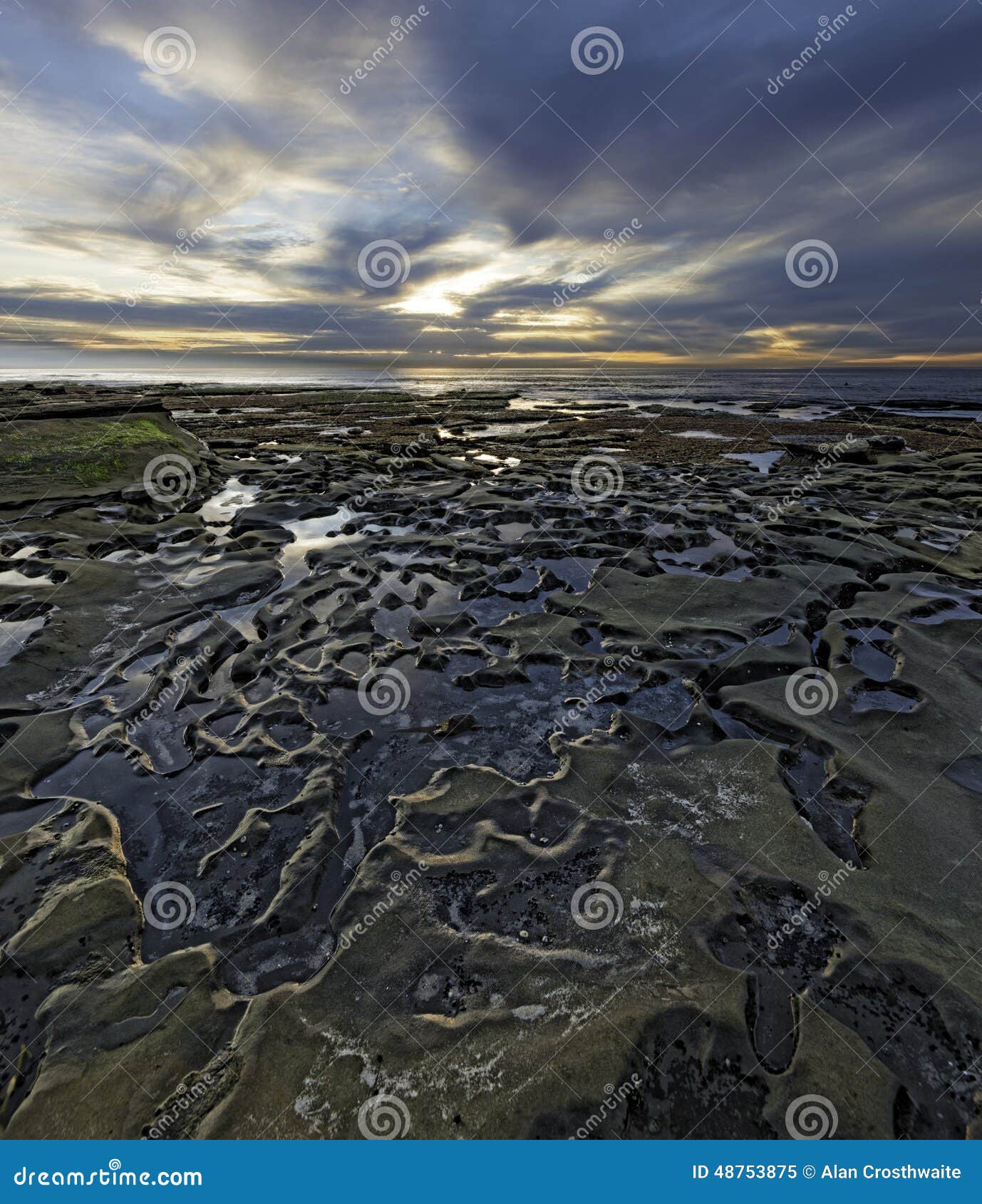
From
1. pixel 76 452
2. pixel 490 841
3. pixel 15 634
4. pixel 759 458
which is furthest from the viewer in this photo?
pixel 759 458

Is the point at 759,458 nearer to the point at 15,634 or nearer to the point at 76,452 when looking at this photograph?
the point at 15,634

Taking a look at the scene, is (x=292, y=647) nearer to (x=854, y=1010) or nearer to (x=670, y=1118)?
(x=670, y=1118)

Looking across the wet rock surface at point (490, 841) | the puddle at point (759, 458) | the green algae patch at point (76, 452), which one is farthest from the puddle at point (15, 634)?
the puddle at point (759, 458)

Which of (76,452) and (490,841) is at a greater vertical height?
(76,452)

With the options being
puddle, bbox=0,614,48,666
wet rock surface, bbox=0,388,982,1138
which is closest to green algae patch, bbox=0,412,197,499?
wet rock surface, bbox=0,388,982,1138

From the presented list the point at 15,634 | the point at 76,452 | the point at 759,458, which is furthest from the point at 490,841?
the point at 759,458

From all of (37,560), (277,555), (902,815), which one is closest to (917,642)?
(902,815)
